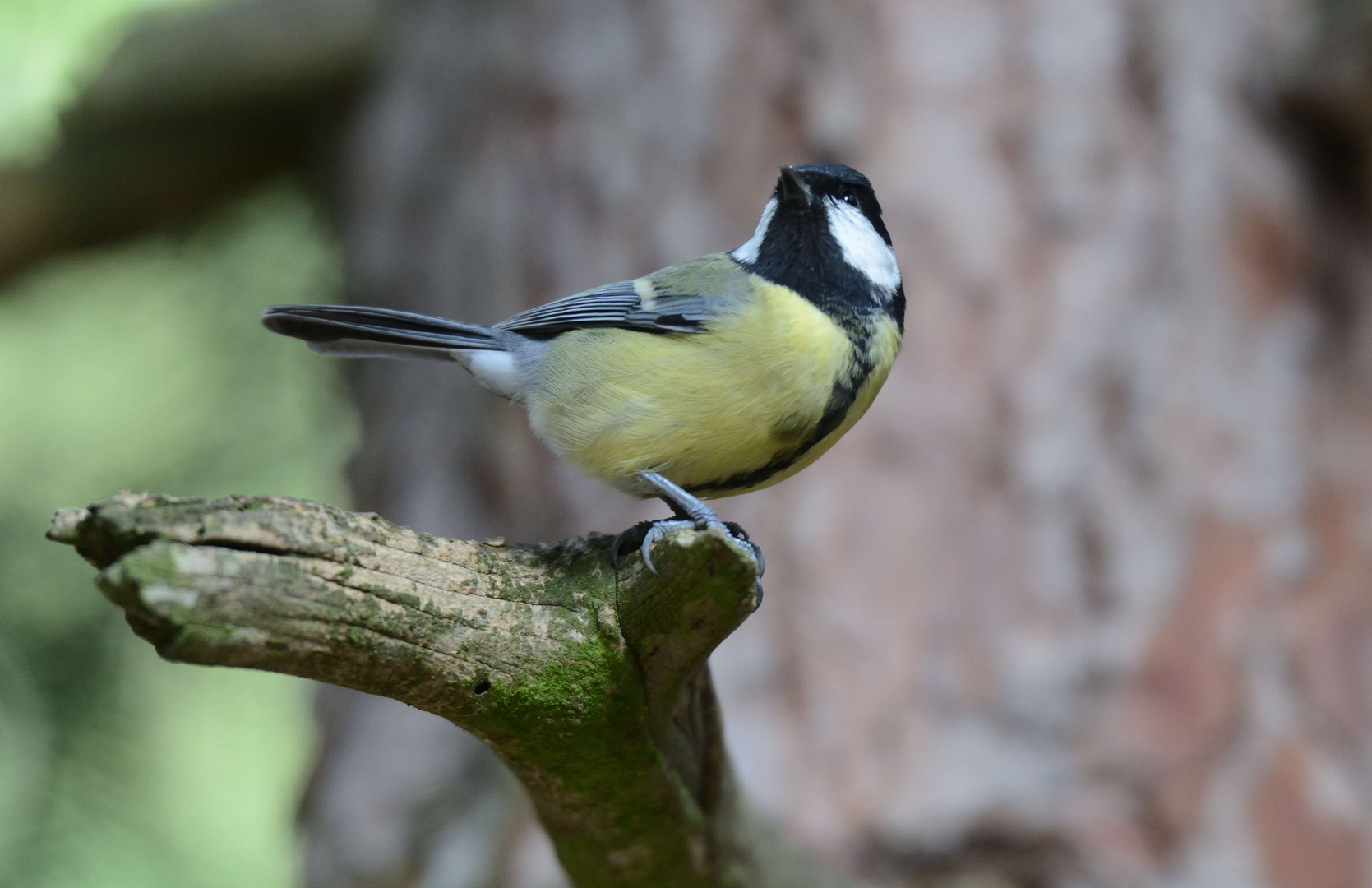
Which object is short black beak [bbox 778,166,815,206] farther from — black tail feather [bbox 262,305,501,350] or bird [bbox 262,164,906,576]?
black tail feather [bbox 262,305,501,350]

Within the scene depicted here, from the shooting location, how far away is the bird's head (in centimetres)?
180

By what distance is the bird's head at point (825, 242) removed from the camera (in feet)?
5.91

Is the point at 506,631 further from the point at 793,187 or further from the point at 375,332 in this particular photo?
the point at 793,187

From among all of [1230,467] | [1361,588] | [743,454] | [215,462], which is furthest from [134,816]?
[1361,588]

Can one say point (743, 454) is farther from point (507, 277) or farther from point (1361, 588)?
Result: point (1361, 588)

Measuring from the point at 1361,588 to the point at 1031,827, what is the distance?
1.27 metres

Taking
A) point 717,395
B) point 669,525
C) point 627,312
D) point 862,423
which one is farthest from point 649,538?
point 862,423

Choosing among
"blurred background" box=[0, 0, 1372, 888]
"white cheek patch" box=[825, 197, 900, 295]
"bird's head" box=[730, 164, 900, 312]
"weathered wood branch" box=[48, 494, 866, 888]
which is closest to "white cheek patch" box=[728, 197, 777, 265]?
"bird's head" box=[730, 164, 900, 312]

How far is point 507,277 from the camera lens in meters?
3.43

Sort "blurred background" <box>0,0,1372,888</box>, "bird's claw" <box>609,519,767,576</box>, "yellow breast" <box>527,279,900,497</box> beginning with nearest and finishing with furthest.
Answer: "bird's claw" <box>609,519,767,576</box> < "yellow breast" <box>527,279,900,497</box> < "blurred background" <box>0,0,1372,888</box>

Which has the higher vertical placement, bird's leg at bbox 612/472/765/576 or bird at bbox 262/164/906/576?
bird at bbox 262/164/906/576

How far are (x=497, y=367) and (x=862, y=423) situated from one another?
132 centimetres

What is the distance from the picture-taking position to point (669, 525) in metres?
1.50

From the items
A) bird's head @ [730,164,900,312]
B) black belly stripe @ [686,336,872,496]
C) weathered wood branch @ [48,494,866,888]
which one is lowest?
weathered wood branch @ [48,494,866,888]
